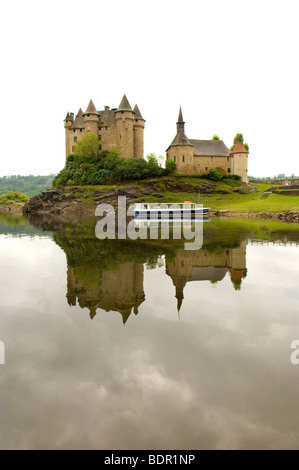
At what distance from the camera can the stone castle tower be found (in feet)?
261

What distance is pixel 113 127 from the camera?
266ft

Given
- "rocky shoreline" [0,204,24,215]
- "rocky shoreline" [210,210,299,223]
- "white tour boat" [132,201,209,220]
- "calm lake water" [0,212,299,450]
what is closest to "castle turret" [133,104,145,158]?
"rocky shoreline" [210,210,299,223]

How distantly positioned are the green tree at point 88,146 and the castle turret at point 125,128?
6133mm

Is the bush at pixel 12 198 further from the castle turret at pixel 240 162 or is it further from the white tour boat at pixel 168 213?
the castle turret at pixel 240 162

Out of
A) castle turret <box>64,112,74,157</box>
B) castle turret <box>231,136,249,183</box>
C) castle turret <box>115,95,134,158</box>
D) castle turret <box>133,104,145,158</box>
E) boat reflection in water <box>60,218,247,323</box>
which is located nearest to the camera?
boat reflection in water <box>60,218,247,323</box>

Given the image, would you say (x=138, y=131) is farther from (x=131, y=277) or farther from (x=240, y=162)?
(x=131, y=277)

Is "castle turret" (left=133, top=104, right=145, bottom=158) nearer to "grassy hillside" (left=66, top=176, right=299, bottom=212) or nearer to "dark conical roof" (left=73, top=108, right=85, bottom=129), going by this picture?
"dark conical roof" (left=73, top=108, right=85, bottom=129)

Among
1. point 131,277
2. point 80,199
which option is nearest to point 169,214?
point 80,199

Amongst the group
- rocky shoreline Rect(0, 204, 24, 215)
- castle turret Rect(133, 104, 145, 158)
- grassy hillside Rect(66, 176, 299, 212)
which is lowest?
rocky shoreline Rect(0, 204, 24, 215)

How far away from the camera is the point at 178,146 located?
76.5 metres

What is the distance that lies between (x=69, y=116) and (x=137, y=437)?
91.1 meters

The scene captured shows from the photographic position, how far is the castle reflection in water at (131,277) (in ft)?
33.6

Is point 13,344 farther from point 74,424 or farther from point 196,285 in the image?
point 196,285
